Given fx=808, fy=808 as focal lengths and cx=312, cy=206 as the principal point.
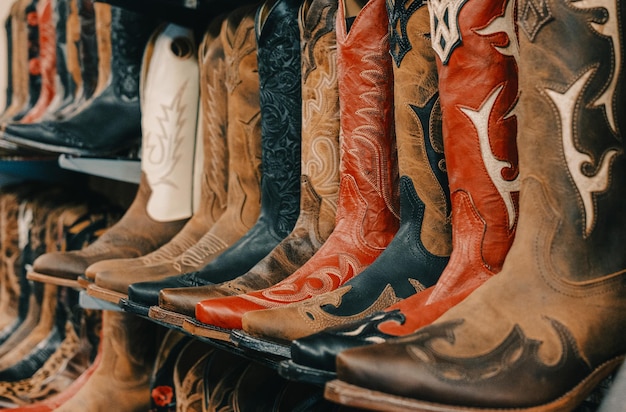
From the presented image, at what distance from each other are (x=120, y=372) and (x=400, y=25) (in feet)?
4.23

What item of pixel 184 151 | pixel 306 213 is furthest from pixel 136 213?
pixel 306 213

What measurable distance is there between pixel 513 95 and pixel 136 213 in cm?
130

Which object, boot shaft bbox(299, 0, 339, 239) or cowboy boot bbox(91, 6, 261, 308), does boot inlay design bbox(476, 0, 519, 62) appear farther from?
cowboy boot bbox(91, 6, 261, 308)

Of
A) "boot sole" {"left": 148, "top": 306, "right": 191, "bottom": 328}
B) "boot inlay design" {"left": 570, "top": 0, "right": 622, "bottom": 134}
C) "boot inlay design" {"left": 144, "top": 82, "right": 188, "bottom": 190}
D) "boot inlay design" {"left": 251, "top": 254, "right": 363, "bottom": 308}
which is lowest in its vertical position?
"boot sole" {"left": 148, "top": 306, "right": 191, "bottom": 328}

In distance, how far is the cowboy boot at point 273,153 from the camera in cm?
156

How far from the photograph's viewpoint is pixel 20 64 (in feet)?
10.2

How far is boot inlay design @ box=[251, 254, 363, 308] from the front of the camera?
1299mm

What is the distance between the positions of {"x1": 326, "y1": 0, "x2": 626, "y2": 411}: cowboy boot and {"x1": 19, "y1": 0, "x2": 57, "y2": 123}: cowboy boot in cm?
221

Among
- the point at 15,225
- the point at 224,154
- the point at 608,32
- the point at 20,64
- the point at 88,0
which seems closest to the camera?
the point at 608,32

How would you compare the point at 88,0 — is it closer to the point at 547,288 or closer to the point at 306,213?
the point at 306,213

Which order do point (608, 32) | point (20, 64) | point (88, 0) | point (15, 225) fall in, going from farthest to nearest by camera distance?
point (20, 64) < point (15, 225) < point (88, 0) < point (608, 32)

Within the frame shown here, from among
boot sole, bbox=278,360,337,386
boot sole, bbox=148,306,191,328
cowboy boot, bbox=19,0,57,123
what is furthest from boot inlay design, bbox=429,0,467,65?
cowboy boot, bbox=19,0,57,123

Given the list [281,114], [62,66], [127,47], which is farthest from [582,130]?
[62,66]

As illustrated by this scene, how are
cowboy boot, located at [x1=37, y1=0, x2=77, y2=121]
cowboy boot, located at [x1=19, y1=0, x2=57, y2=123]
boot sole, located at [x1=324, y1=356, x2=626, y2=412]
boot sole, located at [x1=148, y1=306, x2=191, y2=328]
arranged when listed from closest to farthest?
1. boot sole, located at [x1=324, y1=356, x2=626, y2=412]
2. boot sole, located at [x1=148, y1=306, x2=191, y2=328]
3. cowboy boot, located at [x1=37, y1=0, x2=77, y2=121]
4. cowboy boot, located at [x1=19, y1=0, x2=57, y2=123]
